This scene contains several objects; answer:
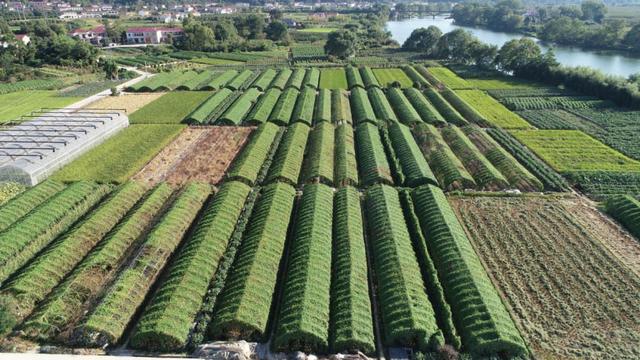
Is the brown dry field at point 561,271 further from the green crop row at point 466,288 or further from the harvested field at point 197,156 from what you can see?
the harvested field at point 197,156

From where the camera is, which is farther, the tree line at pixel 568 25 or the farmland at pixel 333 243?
the tree line at pixel 568 25

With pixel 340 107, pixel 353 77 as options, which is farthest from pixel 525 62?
pixel 340 107

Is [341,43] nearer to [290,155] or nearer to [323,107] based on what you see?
[323,107]

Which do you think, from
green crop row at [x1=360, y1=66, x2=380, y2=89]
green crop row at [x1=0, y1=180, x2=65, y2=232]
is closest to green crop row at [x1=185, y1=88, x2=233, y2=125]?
green crop row at [x1=0, y1=180, x2=65, y2=232]

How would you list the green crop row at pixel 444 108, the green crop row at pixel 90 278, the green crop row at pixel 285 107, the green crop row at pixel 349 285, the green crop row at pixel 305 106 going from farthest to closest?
the green crop row at pixel 444 108
the green crop row at pixel 305 106
the green crop row at pixel 285 107
the green crop row at pixel 90 278
the green crop row at pixel 349 285

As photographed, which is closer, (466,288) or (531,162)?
(466,288)

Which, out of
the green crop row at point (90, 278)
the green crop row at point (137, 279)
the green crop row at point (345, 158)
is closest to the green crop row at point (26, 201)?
the green crop row at point (90, 278)

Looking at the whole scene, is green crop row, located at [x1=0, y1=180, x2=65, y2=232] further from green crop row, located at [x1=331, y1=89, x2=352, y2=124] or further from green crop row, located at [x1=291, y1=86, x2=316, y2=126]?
green crop row, located at [x1=331, y1=89, x2=352, y2=124]
